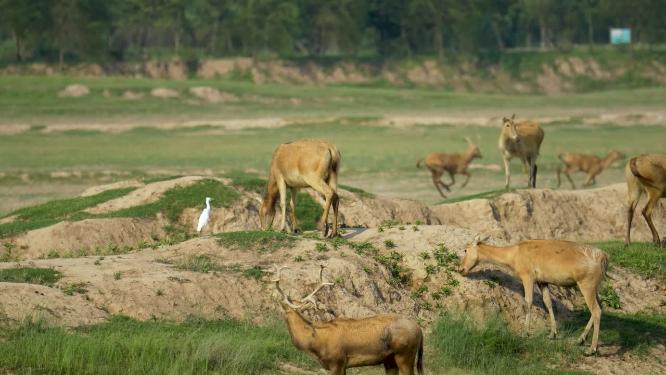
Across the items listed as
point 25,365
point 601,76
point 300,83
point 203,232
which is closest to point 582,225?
point 203,232

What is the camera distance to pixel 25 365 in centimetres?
1160

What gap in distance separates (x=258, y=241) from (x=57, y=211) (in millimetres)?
7356

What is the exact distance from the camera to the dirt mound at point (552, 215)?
2320 cm

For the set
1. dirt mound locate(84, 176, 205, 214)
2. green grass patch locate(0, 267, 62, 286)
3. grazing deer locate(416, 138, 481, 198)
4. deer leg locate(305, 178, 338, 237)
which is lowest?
grazing deer locate(416, 138, 481, 198)

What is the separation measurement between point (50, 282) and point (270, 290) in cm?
265

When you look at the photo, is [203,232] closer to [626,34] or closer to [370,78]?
[370,78]

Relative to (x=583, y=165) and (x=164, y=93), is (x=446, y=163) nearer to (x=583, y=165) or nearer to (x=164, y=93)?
(x=583, y=165)

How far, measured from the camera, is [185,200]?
21.9 meters

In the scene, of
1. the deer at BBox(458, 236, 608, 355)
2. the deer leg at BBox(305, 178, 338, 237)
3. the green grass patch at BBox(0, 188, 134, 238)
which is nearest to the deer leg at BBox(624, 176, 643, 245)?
the deer at BBox(458, 236, 608, 355)

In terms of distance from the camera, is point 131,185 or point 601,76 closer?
point 131,185

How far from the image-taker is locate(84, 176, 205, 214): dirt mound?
21.8m

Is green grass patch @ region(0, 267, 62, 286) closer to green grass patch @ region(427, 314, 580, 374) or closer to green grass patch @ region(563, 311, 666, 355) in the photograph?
green grass patch @ region(427, 314, 580, 374)

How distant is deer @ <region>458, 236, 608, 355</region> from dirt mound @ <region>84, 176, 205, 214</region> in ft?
27.4

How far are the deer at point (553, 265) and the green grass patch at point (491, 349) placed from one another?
426mm
